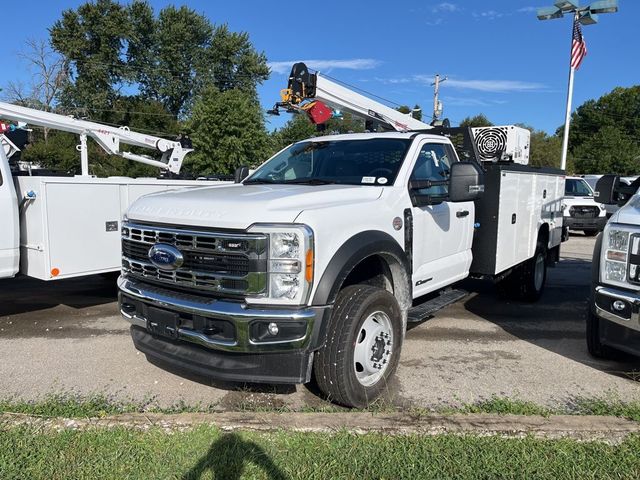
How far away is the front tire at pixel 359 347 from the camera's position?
11.2 ft

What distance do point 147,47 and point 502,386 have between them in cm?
5203

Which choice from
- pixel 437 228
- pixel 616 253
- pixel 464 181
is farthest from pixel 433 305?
pixel 616 253

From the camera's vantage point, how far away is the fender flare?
3.22 m

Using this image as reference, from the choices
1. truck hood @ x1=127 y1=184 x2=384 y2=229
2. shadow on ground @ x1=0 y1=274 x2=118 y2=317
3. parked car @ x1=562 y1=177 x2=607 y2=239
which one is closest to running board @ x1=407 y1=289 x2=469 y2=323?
truck hood @ x1=127 y1=184 x2=384 y2=229

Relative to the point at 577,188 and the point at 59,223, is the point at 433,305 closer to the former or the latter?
the point at 59,223

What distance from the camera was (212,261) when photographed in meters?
3.26

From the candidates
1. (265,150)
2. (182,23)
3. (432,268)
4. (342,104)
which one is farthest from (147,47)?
(432,268)

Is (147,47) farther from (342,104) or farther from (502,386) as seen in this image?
A: (502,386)

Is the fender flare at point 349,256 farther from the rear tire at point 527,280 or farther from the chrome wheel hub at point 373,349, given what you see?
the rear tire at point 527,280

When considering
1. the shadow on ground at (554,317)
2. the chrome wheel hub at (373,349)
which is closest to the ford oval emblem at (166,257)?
the chrome wheel hub at (373,349)

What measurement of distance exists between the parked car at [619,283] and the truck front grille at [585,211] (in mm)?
13094

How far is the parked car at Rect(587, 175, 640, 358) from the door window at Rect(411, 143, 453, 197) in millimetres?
1435

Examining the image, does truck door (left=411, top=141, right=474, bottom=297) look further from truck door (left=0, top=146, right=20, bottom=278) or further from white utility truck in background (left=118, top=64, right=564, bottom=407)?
truck door (left=0, top=146, right=20, bottom=278)

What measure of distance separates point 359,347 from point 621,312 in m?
2.11
